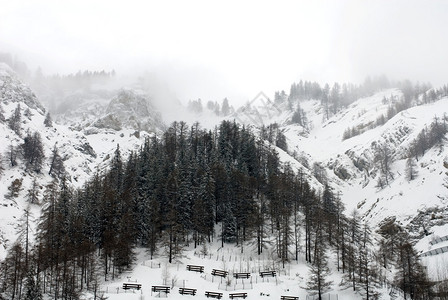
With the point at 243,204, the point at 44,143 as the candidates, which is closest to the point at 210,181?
the point at 243,204

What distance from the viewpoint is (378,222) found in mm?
108500

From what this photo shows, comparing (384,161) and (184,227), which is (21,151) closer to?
(184,227)

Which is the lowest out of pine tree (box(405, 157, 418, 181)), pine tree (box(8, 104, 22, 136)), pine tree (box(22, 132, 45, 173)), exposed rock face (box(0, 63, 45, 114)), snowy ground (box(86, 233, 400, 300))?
snowy ground (box(86, 233, 400, 300))

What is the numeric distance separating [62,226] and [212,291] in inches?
1220

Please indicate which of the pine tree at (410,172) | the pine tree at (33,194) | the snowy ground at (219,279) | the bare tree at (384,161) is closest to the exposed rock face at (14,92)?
the pine tree at (33,194)

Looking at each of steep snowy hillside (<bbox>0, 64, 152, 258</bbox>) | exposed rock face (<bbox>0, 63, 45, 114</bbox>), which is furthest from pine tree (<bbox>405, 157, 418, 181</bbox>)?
exposed rock face (<bbox>0, 63, 45, 114</bbox>)

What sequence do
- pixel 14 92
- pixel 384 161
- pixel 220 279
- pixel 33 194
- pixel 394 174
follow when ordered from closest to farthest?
pixel 220 279 < pixel 33 194 < pixel 394 174 < pixel 384 161 < pixel 14 92

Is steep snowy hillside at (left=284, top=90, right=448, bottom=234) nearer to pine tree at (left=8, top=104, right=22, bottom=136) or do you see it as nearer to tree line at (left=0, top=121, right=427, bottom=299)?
tree line at (left=0, top=121, right=427, bottom=299)

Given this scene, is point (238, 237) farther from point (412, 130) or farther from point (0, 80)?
point (0, 80)

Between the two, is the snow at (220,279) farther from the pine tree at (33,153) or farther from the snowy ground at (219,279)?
the pine tree at (33,153)

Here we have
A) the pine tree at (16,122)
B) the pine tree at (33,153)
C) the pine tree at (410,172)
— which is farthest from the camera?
the pine tree at (16,122)

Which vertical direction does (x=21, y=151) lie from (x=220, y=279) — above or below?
above

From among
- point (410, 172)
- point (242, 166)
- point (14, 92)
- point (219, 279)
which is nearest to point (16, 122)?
point (14, 92)

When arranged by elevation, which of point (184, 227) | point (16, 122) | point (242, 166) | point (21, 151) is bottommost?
point (184, 227)
